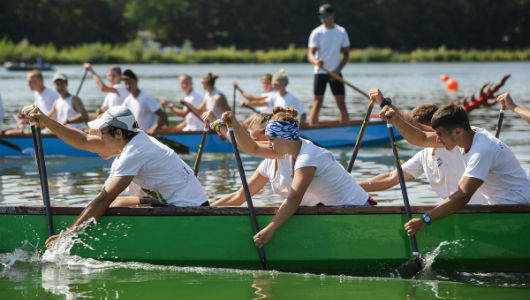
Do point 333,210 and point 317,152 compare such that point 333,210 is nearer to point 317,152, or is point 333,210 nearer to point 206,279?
point 317,152

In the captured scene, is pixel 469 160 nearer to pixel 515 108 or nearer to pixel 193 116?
pixel 515 108

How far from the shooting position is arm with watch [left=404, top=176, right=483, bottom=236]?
5836mm

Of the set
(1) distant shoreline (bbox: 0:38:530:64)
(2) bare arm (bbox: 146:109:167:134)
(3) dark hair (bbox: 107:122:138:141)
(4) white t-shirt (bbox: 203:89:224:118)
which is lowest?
(1) distant shoreline (bbox: 0:38:530:64)

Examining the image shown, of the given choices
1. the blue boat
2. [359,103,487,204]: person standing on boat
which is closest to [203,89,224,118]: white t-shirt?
the blue boat

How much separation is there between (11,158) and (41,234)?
24.5 ft

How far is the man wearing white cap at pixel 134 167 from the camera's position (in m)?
6.12

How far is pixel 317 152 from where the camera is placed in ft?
19.7

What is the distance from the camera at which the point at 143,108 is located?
12.7 metres

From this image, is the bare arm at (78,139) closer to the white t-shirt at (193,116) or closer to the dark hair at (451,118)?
the dark hair at (451,118)

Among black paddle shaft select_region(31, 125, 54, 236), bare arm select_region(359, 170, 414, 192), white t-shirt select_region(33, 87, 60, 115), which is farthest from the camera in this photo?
white t-shirt select_region(33, 87, 60, 115)

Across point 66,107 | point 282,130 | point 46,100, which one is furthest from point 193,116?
point 282,130

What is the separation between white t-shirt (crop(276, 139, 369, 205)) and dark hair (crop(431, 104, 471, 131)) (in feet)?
2.68

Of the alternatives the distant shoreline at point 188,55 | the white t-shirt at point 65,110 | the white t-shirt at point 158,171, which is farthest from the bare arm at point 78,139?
the distant shoreline at point 188,55

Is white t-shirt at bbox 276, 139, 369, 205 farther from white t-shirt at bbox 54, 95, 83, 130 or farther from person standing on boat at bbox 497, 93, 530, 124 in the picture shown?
white t-shirt at bbox 54, 95, 83, 130
